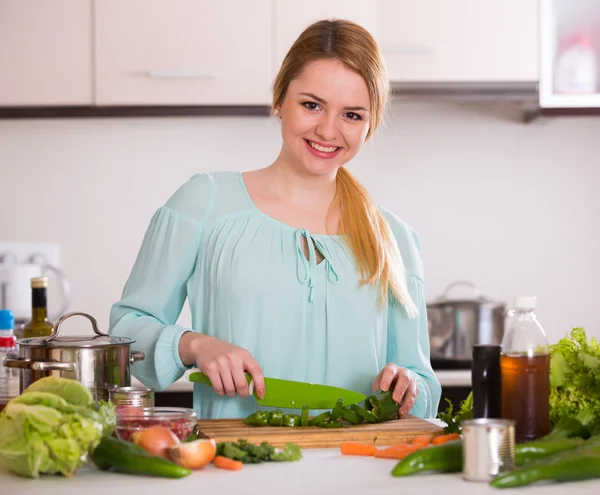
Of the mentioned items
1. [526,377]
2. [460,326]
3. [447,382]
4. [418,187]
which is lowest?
[447,382]

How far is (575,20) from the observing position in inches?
121

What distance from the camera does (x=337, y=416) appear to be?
1.44 metres

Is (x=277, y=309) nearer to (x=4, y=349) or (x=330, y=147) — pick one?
(x=330, y=147)

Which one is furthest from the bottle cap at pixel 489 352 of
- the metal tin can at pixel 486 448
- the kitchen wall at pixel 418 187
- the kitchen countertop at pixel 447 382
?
the kitchen wall at pixel 418 187

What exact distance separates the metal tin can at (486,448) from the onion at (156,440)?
0.37 metres

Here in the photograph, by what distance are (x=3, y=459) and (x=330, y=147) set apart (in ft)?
3.00

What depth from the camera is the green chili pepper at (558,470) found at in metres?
1.08

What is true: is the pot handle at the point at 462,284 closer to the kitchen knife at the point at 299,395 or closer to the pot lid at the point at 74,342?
the kitchen knife at the point at 299,395

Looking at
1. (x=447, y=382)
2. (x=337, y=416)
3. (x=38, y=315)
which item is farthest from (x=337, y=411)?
(x=447, y=382)

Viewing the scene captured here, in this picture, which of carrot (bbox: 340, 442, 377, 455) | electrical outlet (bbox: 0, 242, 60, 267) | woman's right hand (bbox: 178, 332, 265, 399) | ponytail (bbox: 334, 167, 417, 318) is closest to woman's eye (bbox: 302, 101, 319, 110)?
ponytail (bbox: 334, 167, 417, 318)

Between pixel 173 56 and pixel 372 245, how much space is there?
1.42 meters

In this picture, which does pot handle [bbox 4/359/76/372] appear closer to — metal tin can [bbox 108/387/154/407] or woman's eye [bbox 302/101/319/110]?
metal tin can [bbox 108/387/154/407]

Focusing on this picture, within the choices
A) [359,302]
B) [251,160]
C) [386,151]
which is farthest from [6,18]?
[359,302]

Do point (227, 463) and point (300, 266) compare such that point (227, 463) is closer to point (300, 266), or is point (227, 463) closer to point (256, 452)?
point (256, 452)
